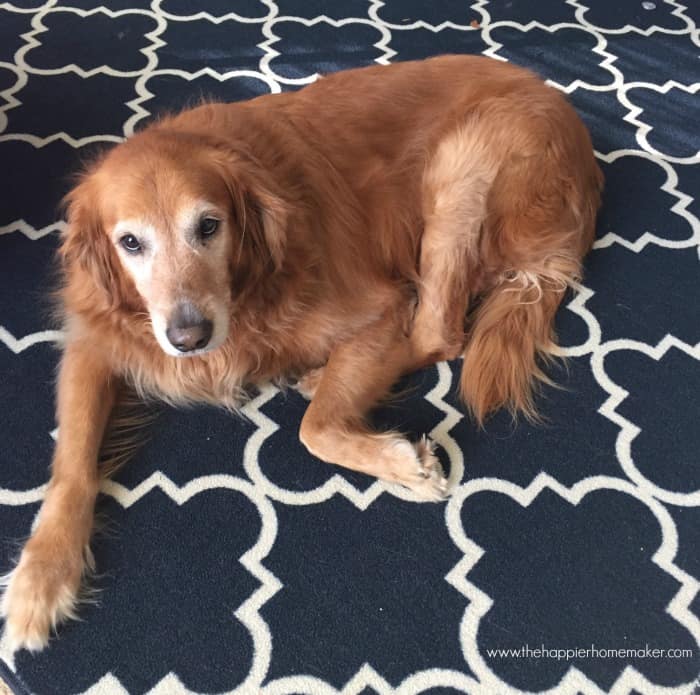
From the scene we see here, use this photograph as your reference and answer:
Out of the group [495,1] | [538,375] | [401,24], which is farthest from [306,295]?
[495,1]

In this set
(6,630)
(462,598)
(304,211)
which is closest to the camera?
(6,630)

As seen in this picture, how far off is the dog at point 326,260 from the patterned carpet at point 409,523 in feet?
0.30

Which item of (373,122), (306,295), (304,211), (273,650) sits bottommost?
(273,650)

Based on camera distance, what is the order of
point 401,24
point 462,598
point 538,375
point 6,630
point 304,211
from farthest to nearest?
point 401,24, point 538,375, point 304,211, point 462,598, point 6,630

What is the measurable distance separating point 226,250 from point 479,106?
1024 millimetres

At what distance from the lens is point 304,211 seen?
1.80m

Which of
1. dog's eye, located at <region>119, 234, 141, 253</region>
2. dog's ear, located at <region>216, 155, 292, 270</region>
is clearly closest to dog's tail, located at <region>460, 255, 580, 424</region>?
dog's ear, located at <region>216, 155, 292, 270</region>

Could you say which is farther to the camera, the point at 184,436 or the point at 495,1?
the point at 495,1

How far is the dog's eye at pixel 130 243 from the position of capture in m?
1.52

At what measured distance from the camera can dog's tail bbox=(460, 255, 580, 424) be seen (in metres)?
1.90

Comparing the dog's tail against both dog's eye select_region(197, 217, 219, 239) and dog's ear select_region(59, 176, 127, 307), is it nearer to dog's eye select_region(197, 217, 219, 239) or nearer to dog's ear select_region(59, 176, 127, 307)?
dog's eye select_region(197, 217, 219, 239)

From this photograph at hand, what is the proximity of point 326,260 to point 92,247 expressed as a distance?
62cm

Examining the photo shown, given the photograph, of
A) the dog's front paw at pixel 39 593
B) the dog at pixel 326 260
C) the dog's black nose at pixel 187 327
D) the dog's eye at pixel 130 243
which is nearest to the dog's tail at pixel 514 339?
the dog at pixel 326 260

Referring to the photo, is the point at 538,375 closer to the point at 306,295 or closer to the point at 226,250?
the point at 306,295
